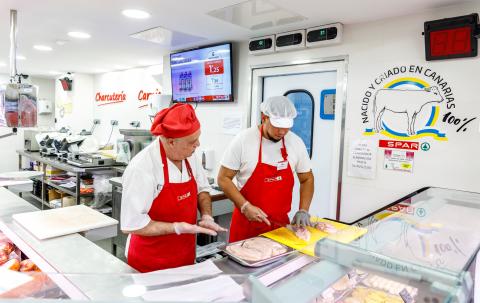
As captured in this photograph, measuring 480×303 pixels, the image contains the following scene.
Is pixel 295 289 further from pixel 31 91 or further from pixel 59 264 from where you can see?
pixel 31 91

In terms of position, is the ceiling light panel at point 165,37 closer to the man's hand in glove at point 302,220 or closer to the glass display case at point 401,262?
the man's hand in glove at point 302,220

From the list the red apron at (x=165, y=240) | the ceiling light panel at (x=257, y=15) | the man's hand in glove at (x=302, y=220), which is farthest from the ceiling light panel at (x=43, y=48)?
the man's hand in glove at (x=302, y=220)

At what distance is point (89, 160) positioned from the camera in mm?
4816

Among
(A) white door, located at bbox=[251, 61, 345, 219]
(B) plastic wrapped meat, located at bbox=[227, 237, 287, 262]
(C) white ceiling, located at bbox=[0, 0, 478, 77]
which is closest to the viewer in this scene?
(B) plastic wrapped meat, located at bbox=[227, 237, 287, 262]

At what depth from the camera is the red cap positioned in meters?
1.65

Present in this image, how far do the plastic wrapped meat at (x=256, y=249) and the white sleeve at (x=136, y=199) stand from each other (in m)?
0.44

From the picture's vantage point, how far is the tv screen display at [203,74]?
399 cm

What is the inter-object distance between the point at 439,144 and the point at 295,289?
1985mm

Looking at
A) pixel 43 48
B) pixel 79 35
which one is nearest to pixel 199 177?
pixel 79 35

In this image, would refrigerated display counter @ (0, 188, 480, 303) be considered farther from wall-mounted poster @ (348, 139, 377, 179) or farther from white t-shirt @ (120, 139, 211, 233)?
wall-mounted poster @ (348, 139, 377, 179)

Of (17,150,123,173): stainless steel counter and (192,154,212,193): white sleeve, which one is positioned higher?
(192,154,212,193): white sleeve

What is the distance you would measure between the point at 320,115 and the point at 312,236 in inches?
71.2

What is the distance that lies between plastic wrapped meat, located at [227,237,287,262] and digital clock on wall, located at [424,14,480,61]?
1907mm

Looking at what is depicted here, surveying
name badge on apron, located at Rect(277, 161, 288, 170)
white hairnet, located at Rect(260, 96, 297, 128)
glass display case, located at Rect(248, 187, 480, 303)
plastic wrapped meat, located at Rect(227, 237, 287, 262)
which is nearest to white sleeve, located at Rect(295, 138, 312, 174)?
name badge on apron, located at Rect(277, 161, 288, 170)
